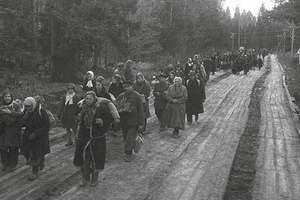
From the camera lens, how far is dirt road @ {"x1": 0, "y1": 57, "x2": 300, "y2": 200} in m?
7.95

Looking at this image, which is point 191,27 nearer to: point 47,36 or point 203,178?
point 47,36

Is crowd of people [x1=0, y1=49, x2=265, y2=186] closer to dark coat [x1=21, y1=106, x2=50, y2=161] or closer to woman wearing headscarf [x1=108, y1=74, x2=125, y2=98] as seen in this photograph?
dark coat [x1=21, y1=106, x2=50, y2=161]

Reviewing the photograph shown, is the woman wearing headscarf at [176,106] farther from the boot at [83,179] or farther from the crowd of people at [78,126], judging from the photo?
the boot at [83,179]

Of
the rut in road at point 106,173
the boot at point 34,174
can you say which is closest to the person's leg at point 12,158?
the rut in road at point 106,173

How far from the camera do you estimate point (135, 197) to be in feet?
25.3

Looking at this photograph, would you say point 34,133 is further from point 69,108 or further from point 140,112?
point 69,108

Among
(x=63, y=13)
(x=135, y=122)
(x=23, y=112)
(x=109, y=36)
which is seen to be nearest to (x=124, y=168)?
(x=135, y=122)

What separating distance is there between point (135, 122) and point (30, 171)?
2.49 meters

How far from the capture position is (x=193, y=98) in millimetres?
15086

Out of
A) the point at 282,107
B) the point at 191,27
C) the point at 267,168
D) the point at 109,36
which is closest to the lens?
the point at 267,168

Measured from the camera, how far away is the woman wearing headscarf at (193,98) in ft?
49.1

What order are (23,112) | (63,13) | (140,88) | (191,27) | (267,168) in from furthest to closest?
(191,27)
(63,13)
(140,88)
(267,168)
(23,112)

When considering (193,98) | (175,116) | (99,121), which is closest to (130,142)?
(99,121)

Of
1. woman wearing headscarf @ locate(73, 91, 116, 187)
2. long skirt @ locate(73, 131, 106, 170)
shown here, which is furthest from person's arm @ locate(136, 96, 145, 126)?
long skirt @ locate(73, 131, 106, 170)
